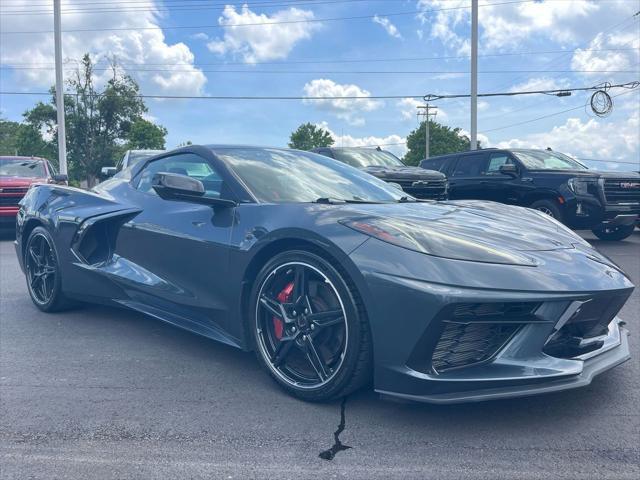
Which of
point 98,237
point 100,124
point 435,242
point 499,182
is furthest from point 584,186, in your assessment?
point 100,124

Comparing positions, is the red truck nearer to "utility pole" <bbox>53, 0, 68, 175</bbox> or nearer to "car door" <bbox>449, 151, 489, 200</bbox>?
"car door" <bbox>449, 151, 489, 200</bbox>

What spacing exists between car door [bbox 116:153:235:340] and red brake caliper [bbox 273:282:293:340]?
343mm

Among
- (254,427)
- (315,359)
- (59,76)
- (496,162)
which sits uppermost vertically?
(59,76)

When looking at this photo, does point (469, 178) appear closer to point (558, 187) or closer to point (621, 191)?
point (558, 187)

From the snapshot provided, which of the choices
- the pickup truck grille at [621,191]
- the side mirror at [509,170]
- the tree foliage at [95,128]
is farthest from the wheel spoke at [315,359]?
the tree foliage at [95,128]

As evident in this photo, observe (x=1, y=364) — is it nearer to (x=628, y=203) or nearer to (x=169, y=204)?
(x=169, y=204)

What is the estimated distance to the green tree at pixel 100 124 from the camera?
144 feet

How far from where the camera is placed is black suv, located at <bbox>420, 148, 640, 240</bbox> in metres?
9.05

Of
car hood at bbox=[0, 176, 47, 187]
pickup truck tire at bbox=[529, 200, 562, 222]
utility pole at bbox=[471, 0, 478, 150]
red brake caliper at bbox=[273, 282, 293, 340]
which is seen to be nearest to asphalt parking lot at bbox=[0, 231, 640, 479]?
red brake caliper at bbox=[273, 282, 293, 340]

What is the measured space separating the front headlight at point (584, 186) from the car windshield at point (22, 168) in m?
9.59

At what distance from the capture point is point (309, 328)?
2.76 metres

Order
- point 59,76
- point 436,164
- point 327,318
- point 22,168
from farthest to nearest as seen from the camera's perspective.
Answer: point 59,76 → point 436,164 → point 22,168 → point 327,318

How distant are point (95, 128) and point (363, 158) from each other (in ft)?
128

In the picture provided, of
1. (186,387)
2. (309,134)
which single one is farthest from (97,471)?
(309,134)
